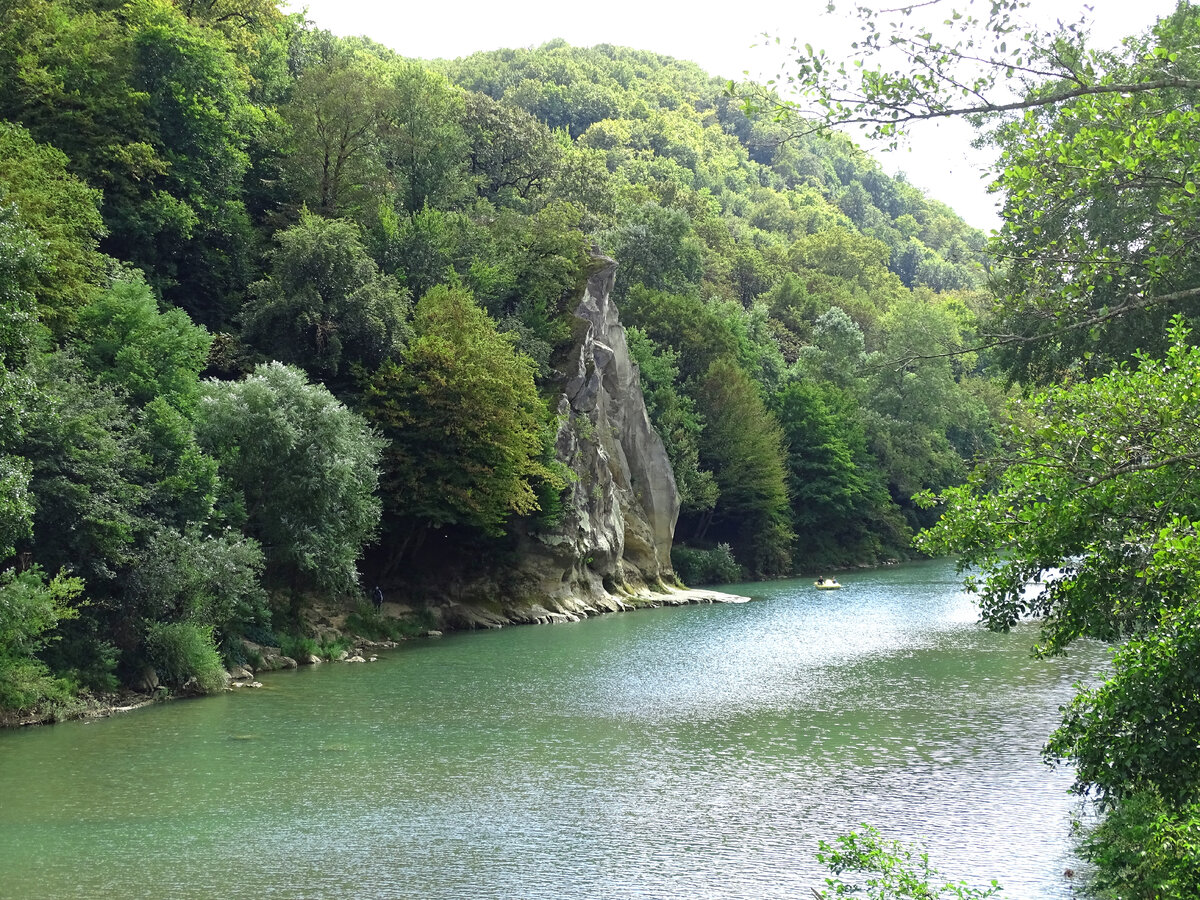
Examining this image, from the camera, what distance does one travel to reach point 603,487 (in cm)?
5728

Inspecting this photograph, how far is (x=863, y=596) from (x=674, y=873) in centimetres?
4448

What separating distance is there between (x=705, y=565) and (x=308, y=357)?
3083 centimetres

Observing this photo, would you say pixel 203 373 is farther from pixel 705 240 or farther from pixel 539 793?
pixel 705 240

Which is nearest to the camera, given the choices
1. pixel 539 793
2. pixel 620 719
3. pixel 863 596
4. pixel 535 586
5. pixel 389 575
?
pixel 539 793

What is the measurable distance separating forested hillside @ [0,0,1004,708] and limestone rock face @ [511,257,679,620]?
153cm

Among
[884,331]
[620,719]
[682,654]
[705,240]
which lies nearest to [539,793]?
[620,719]

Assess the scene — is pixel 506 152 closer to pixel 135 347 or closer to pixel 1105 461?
pixel 135 347

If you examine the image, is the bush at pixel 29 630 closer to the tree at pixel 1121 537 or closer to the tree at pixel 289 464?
the tree at pixel 289 464

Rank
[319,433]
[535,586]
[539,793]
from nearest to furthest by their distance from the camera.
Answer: [539,793] → [319,433] → [535,586]

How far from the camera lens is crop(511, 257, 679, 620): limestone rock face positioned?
5194 cm

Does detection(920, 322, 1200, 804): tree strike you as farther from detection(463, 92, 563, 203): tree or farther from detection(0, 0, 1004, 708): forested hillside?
detection(463, 92, 563, 203): tree

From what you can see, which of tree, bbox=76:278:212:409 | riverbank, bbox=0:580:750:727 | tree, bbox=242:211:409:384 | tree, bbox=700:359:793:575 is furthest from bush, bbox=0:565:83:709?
tree, bbox=700:359:793:575

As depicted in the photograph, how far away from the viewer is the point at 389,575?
47.6 meters

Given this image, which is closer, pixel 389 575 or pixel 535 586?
pixel 389 575
